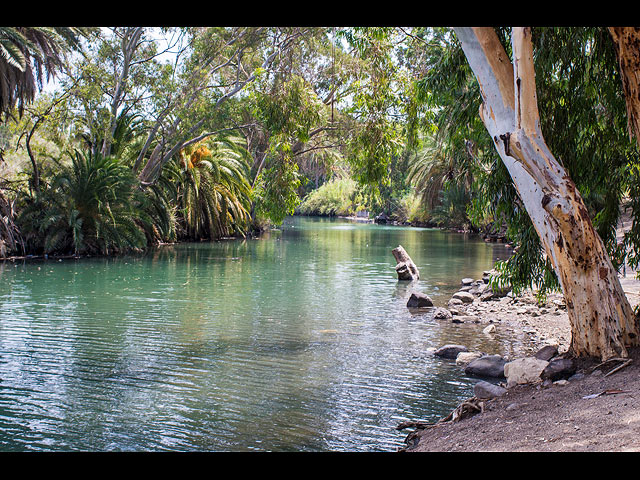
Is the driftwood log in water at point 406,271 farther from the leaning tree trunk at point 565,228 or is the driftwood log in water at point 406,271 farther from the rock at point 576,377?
the rock at point 576,377

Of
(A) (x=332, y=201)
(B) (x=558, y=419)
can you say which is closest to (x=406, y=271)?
(B) (x=558, y=419)

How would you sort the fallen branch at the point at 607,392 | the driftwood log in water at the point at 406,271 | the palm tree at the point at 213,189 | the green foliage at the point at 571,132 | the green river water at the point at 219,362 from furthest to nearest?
the palm tree at the point at 213,189 → the driftwood log in water at the point at 406,271 → the green foliage at the point at 571,132 → the green river water at the point at 219,362 → the fallen branch at the point at 607,392

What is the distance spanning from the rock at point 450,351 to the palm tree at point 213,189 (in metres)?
24.0

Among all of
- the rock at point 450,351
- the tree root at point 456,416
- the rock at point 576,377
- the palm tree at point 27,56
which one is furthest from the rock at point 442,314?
the palm tree at point 27,56

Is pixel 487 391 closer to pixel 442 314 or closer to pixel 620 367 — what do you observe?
pixel 620 367

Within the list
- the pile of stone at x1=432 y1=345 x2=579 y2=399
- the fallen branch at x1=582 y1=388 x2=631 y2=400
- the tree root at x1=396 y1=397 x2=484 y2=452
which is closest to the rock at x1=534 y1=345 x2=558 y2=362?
the pile of stone at x1=432 y1=345 x2=579 y2=399

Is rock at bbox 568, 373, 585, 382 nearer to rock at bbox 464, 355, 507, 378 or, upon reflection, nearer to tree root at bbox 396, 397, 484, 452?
tree root at bbox 396, 397, 484, 452

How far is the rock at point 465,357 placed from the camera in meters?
9.00

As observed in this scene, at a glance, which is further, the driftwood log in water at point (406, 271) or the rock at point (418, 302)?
the driftwood log in water at point (406, 271)

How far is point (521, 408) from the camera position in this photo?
6102 mm

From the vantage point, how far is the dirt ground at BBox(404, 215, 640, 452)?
15.3 feet
